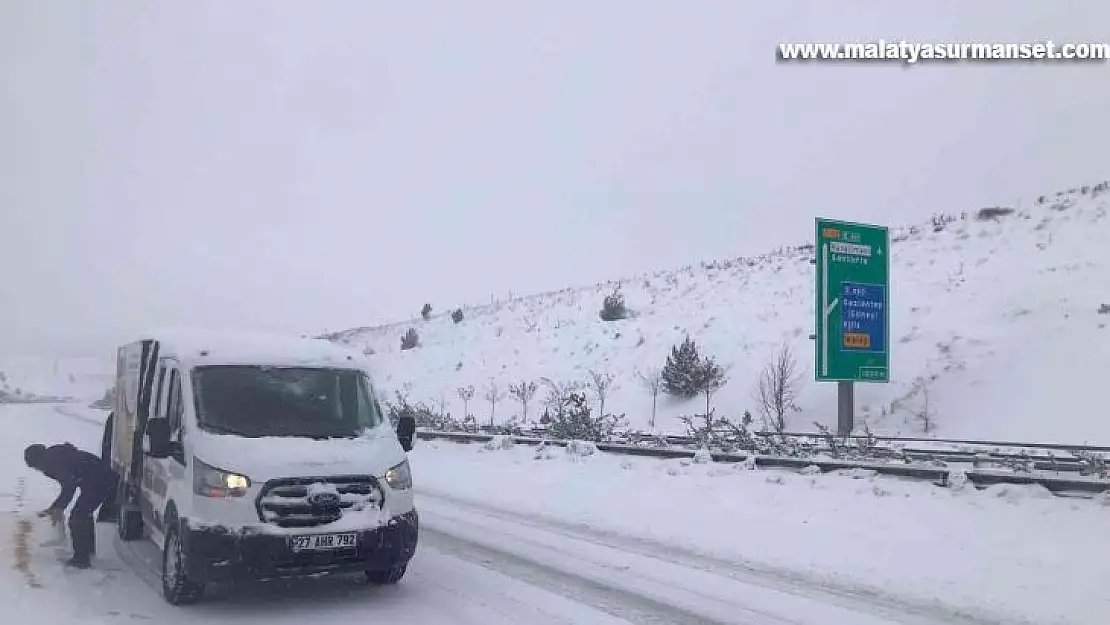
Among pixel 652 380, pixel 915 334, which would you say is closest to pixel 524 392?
pixel 652 380

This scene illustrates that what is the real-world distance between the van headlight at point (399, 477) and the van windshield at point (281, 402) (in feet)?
2.05

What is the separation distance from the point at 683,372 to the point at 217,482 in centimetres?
2710

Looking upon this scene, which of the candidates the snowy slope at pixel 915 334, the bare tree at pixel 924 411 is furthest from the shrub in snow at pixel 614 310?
the bare tree at pixel 924 411

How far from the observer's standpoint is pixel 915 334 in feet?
104

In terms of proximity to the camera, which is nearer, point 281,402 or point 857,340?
point 281,402

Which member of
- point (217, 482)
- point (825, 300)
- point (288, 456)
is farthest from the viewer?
point (825, 300)

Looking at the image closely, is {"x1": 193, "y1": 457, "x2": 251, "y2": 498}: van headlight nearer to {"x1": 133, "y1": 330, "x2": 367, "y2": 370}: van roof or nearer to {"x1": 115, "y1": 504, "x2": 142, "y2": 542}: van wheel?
{"x1": 133, "y1": 330, "x2": 367, "y2": 370}: van roof

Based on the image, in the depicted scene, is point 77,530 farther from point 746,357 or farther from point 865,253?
point 746,357

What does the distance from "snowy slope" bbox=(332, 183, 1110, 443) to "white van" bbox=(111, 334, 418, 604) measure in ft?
67.4

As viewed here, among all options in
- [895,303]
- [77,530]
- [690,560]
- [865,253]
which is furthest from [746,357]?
[77,530]

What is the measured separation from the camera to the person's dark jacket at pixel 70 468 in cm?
925

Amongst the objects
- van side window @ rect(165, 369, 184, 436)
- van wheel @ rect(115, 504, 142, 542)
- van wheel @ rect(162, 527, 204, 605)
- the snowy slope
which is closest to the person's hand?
van wheel @ rect(115, 504, 142, 542)

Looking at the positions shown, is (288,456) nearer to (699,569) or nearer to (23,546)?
(699,569)

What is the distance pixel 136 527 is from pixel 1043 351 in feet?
87.9
